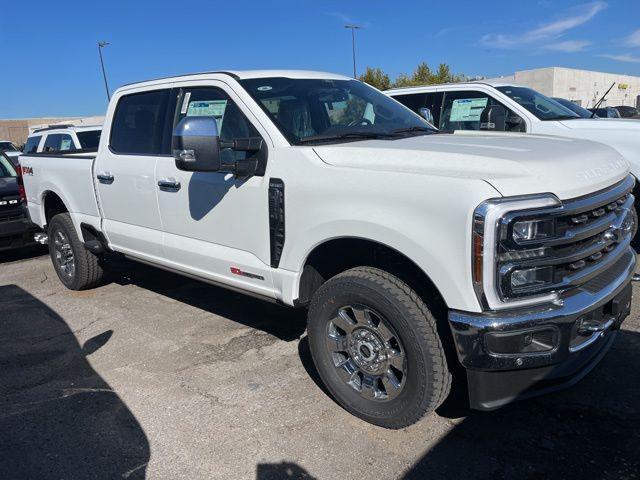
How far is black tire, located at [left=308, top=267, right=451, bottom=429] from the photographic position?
2.78 meters

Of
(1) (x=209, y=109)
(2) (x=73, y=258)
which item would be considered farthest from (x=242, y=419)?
(2) (x=73, y=258)

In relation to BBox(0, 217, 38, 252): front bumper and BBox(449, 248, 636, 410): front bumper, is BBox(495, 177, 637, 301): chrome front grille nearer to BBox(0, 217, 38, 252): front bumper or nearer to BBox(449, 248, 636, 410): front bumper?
BBox(449, 248, 636, 410): front bumper

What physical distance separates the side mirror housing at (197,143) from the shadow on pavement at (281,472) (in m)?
1.72

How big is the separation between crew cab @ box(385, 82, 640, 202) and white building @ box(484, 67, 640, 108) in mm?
35628

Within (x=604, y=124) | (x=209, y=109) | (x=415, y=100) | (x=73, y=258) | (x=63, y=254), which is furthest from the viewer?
(x=415, y=100)

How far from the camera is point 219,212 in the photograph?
3.79 m

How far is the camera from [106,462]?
9.75ft

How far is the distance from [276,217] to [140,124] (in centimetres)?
200

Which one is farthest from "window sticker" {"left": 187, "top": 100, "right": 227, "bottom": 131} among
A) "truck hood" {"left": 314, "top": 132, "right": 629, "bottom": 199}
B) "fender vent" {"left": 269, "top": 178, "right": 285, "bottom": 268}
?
"truck hood" {"left": 314, "top": 132, "right": 629, "bottom": 199}

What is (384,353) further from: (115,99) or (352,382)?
(115,99)

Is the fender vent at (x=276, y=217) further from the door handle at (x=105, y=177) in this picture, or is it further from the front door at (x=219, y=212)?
the door handle at (x=105, y=177)

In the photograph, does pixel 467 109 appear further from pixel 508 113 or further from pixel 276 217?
pixel 276 217

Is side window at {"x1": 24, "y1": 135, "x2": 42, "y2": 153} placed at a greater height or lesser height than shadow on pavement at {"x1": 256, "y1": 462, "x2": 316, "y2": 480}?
greater

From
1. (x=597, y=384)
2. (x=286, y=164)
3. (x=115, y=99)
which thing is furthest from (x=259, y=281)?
(x=115, y=99)
